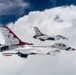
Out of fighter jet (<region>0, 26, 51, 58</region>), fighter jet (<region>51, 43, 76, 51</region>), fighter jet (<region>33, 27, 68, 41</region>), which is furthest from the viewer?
fighter jet (<region>33, 27, 68, 41</region>)

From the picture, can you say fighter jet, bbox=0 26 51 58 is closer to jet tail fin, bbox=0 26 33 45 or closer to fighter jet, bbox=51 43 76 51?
jet tail fin, bbox=0 26 33 45

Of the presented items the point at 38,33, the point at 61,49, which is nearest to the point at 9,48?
the point at 61,49

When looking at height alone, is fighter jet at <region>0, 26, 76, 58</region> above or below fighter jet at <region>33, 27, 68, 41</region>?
below

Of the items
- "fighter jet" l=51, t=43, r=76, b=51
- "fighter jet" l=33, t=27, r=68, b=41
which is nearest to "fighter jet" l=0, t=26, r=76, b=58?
"fighter jet" l=51, t=43, r=76, b=51

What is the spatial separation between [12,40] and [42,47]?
472 inches

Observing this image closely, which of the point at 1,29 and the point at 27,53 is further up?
the point at 1,29

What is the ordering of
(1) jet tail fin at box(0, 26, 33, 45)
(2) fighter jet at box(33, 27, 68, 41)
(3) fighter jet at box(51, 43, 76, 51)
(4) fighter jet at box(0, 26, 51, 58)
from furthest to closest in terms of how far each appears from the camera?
1. (2) fighter jet at box(33, 27, 68, 41)
2. (3) fighter jet at box(51, 43, 76, 51)
3. (1) jet tail fin at box(0, 26, 33, 45)
4. (4) fighter jet at box(0, 26, 51, 58)

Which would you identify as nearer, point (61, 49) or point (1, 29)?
point (1, 29)

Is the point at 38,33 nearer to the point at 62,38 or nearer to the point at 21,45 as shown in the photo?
the point at 62,38

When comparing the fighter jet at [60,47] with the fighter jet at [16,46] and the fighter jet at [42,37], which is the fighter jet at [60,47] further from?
the fighter jet at [42,37]

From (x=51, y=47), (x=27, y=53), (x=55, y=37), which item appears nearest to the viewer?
(x=27, y=53)

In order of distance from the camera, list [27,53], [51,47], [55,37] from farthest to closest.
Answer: [55,37] < [51,47] < [27,53]

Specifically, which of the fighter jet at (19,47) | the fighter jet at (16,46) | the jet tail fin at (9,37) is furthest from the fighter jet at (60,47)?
the jet tail fin at (9,37)

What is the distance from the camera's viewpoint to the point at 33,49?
297ft
